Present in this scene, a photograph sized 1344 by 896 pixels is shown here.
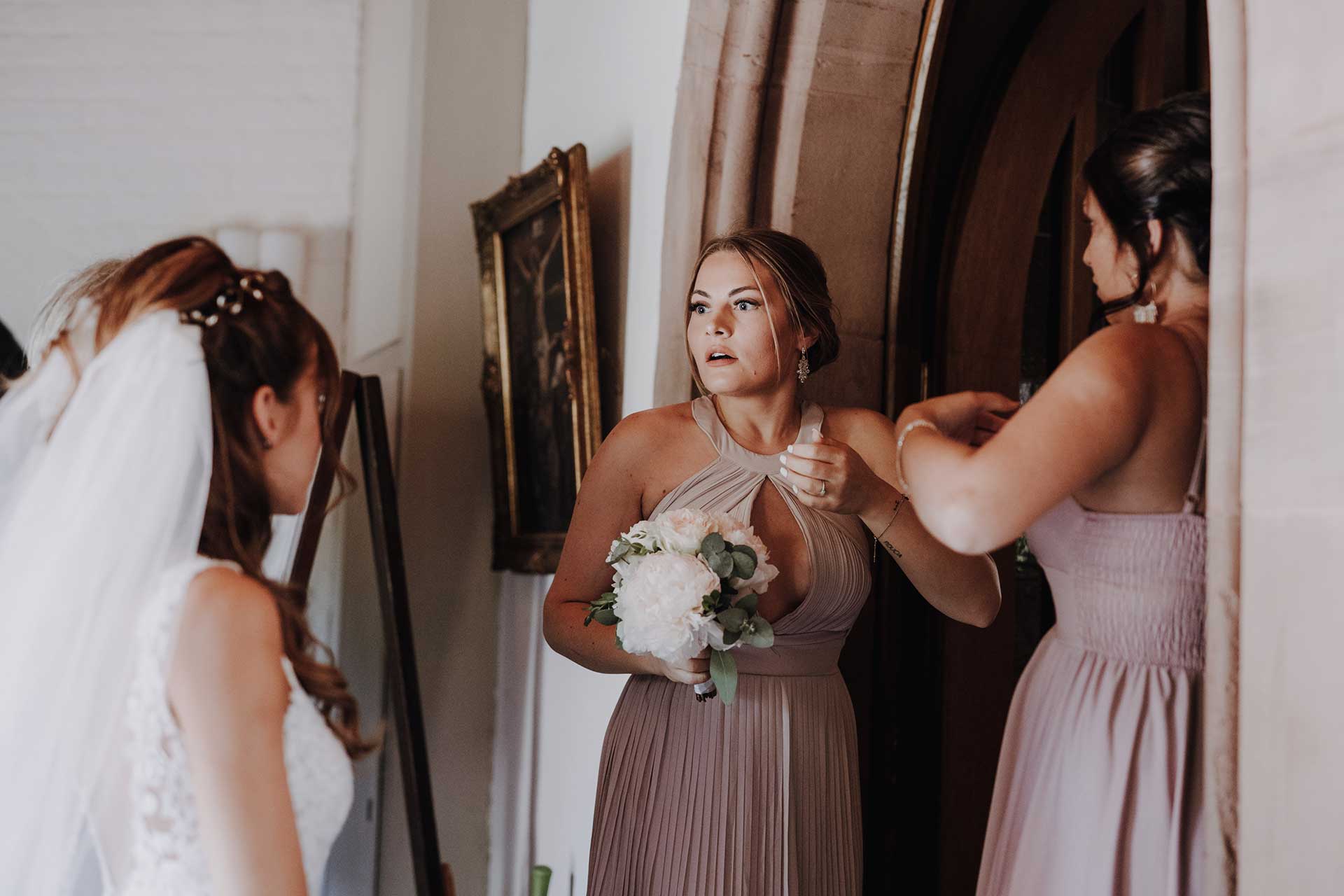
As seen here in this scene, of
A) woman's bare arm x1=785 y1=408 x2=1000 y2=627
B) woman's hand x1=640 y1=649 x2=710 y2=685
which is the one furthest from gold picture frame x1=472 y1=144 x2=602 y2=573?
woman's hand x1=640 y1=649 x2=710 y2=685

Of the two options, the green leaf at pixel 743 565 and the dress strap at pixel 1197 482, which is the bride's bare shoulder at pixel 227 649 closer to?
the green leaf at pixel 743 565

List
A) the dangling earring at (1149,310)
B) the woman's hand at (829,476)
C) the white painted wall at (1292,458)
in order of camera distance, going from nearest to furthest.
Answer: the white painted wall at (1292,458), the dangling earring at (1149,310), the woman's hand at (829,476)

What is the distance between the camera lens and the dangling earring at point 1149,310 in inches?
68.7

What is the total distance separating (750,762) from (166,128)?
11.3 feet

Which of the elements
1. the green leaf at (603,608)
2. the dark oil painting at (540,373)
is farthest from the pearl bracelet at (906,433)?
the dark oil painting at (540,373)

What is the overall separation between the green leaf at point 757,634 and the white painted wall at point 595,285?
48.4 inches

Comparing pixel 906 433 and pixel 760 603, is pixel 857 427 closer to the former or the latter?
pixel 760 603

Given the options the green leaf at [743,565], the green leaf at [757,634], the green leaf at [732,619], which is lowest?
the green leaf at [757,634]

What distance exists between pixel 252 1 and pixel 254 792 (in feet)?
12.4

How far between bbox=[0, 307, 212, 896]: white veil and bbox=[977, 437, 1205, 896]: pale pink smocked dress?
1324 mm

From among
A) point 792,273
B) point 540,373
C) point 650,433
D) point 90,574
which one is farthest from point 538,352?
→ point 90,574

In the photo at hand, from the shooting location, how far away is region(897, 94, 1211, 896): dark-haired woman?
1538 mm

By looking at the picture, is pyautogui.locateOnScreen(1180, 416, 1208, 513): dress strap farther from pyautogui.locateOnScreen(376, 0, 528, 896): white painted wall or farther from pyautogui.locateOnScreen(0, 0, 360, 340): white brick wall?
pyautogui.locateOnScreen(0, 0, 360, 340): white brick wall

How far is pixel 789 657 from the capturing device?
2.30 m
